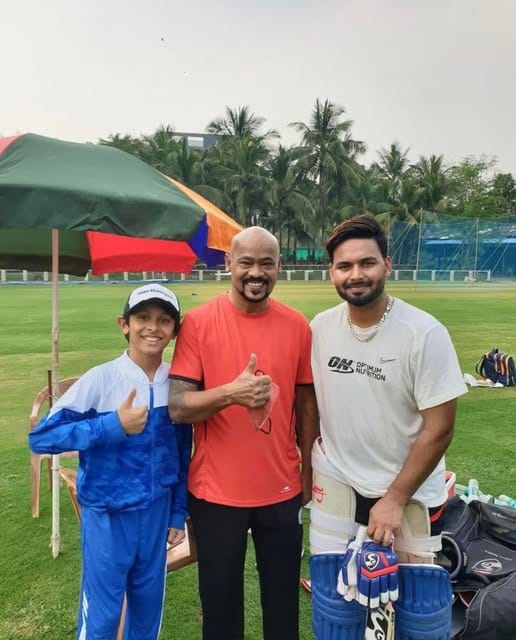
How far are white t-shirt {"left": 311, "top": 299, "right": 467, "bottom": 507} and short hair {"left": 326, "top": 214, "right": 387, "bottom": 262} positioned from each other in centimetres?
26

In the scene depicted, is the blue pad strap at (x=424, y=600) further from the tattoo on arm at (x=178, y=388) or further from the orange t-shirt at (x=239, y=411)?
→ the tattoo on arm at (x=178, y=388)

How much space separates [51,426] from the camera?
88.0 inches

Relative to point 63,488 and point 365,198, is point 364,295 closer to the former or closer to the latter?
point 63,488

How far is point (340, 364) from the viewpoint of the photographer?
7.29 ft

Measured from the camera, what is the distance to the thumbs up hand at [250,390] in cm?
209

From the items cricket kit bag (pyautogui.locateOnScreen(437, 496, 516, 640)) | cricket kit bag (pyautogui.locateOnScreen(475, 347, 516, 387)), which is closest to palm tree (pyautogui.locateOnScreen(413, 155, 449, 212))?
cricket kit bag (pyautogui.locateOnScreen(475, 347, 516, 387))

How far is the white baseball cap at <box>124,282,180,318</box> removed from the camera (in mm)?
2391

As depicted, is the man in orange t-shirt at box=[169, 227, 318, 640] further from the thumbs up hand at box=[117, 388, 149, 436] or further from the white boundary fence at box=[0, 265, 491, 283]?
the white boundary fence at box=[0, 265, 491, 283]

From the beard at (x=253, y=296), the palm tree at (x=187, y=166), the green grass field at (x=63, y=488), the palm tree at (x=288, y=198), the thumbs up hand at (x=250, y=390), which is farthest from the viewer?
A: the palm tree at (x=288, y=198)

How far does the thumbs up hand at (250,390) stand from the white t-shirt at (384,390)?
0.97 ft

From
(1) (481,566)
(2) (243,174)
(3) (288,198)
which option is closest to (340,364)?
(1) (481,566)

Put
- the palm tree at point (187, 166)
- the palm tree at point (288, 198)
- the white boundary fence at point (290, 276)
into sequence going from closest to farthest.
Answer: the white boundary fence at point (290, 276) → the palm tree at point (187, 166) → the palm tree at point (288, 198)

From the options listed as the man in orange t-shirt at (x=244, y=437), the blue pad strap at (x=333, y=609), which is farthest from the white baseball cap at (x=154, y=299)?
the blue pad strap at (x=333, y=609)

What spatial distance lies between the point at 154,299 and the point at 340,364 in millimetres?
844
